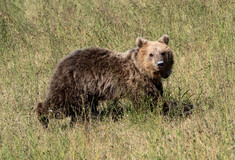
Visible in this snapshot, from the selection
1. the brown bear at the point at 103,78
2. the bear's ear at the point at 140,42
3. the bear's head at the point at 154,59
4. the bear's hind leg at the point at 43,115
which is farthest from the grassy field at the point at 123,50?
the bear's ear at the point at 140,42

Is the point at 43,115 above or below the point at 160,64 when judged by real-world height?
below

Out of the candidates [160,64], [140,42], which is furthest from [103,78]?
[160,64]

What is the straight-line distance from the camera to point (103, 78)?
5977mm

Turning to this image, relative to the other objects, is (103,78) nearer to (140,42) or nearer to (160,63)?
(140,42)

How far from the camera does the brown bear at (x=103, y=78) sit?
5.74 m

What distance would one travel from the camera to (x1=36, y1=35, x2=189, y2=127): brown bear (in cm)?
574

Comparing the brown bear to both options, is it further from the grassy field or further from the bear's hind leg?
the grassy field

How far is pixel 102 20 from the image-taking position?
9.47 m

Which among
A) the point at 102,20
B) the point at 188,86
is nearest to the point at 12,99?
the point at 188,86

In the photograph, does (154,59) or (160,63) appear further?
(154,59)

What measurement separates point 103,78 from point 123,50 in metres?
2.14

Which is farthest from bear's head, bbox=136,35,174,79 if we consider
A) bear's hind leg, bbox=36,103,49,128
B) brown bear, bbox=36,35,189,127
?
bear's hind leg, bbox=36,103,49,128

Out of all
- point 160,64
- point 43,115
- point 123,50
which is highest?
point 160,64

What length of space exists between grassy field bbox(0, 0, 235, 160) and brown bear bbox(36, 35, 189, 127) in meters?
→ 0.27
